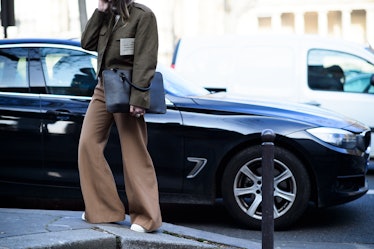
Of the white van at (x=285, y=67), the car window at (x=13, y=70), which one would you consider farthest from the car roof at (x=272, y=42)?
the car window at (x=13, y=70)

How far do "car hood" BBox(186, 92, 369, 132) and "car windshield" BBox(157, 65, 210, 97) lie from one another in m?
0.18

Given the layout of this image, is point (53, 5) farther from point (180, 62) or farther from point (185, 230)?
point (185, 230)

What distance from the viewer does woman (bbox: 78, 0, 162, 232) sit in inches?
220

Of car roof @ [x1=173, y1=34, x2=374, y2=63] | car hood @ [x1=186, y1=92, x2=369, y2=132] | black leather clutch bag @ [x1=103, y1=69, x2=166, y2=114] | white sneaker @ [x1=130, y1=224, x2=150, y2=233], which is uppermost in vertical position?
car roof @ [x1=173, y1=34, x2=374, y2=63]

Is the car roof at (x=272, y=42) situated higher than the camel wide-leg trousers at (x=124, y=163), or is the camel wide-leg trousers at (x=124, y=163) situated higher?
the car roof at (x=272, y=42)

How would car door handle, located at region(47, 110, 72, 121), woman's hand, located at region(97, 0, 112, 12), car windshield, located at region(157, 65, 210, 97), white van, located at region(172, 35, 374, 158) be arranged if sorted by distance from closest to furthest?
woman's hand, located at region(97, 0, 112, 12), car door handle, located at region(47, 110, 72, 121), car windshield, located at region(157, 65, 210, 97), white van, located at region(172, 35, 374, 158)

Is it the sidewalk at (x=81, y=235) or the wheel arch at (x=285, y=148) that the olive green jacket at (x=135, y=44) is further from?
the wheel arch at (x=285, y=148)

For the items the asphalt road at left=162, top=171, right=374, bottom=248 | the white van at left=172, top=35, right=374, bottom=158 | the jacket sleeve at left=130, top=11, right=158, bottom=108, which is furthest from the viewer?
the white van at left=172, top=35, right=374, bottom=158

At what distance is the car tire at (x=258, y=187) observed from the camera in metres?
7.22

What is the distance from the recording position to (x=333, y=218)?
313 inches

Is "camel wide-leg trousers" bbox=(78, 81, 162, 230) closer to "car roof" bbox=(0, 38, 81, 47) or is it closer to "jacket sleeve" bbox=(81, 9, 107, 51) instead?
"jacket sleeve" bbox=(81, 9, 107, 51)

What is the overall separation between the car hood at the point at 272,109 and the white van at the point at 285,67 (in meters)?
3.98

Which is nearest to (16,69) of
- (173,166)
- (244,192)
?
(173,166)

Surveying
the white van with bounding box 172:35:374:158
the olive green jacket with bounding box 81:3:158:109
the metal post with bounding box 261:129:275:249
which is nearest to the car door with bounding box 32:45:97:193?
the olive green jacket with bounding box 81:3:158:109
